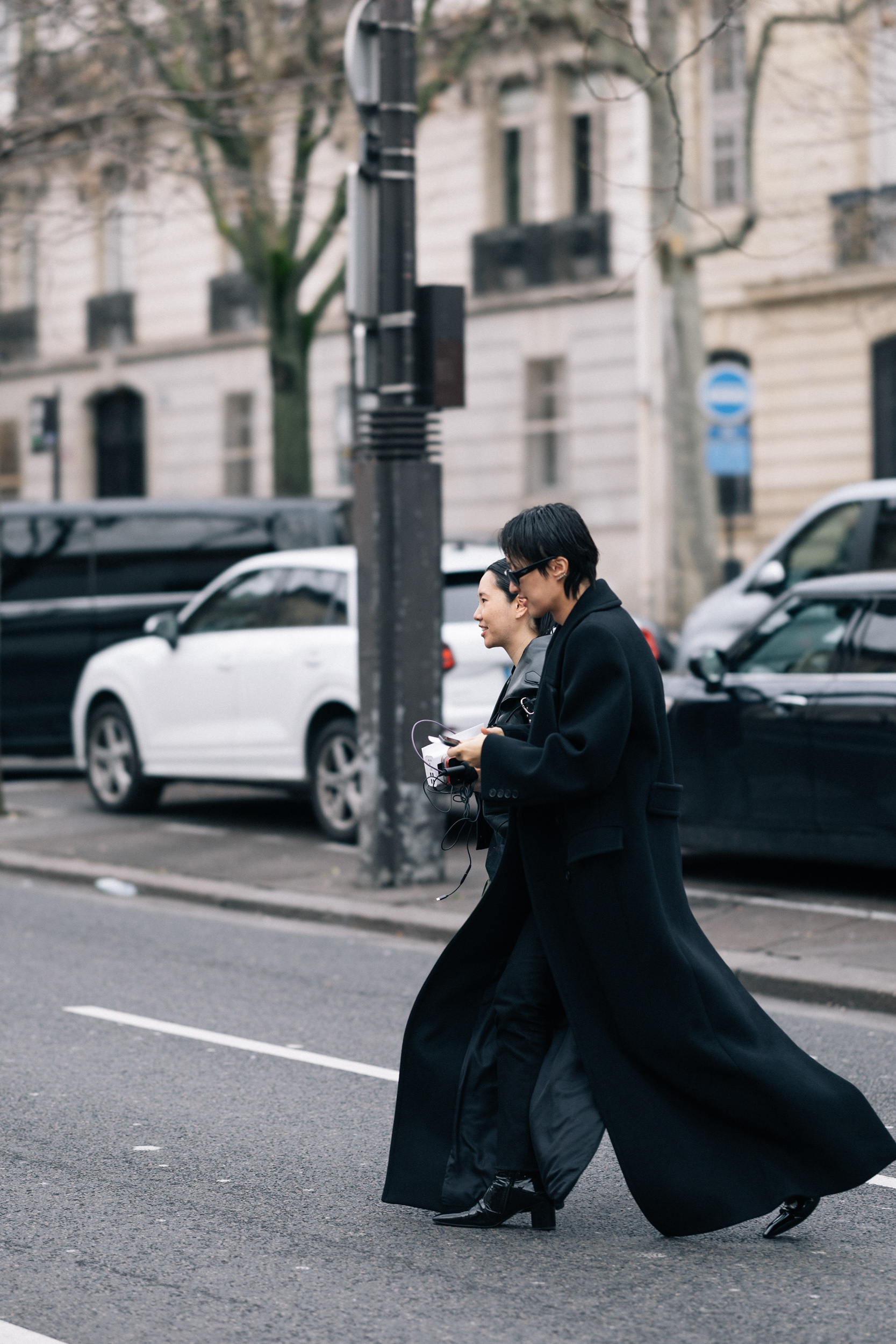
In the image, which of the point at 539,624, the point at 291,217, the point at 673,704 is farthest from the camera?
the point at 291,217

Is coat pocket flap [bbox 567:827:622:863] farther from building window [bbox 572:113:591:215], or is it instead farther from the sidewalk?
building window [bbox 572:113:591:215]

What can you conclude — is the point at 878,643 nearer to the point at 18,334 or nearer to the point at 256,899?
the point at 256,899

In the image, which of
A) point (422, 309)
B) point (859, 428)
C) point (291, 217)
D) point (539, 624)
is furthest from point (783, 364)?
point (539, 624)

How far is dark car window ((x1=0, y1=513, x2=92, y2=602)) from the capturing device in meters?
15.1

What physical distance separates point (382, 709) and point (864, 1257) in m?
5.80

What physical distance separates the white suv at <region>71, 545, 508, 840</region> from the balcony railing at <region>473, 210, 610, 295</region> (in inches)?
643

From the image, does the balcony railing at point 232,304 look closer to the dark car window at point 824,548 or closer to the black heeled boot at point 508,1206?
the dark car window at point 824,548

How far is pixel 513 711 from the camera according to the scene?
4.95m

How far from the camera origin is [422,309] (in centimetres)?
1020

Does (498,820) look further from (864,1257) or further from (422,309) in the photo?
(422,309)

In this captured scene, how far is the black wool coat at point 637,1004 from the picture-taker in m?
4.47

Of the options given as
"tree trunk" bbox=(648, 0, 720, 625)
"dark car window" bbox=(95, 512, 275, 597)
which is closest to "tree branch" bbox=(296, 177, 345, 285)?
"tree trunk" bbox=(648, 0, 720, 625)

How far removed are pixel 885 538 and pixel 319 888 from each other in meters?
4.60

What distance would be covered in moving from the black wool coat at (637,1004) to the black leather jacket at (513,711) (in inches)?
7.7
